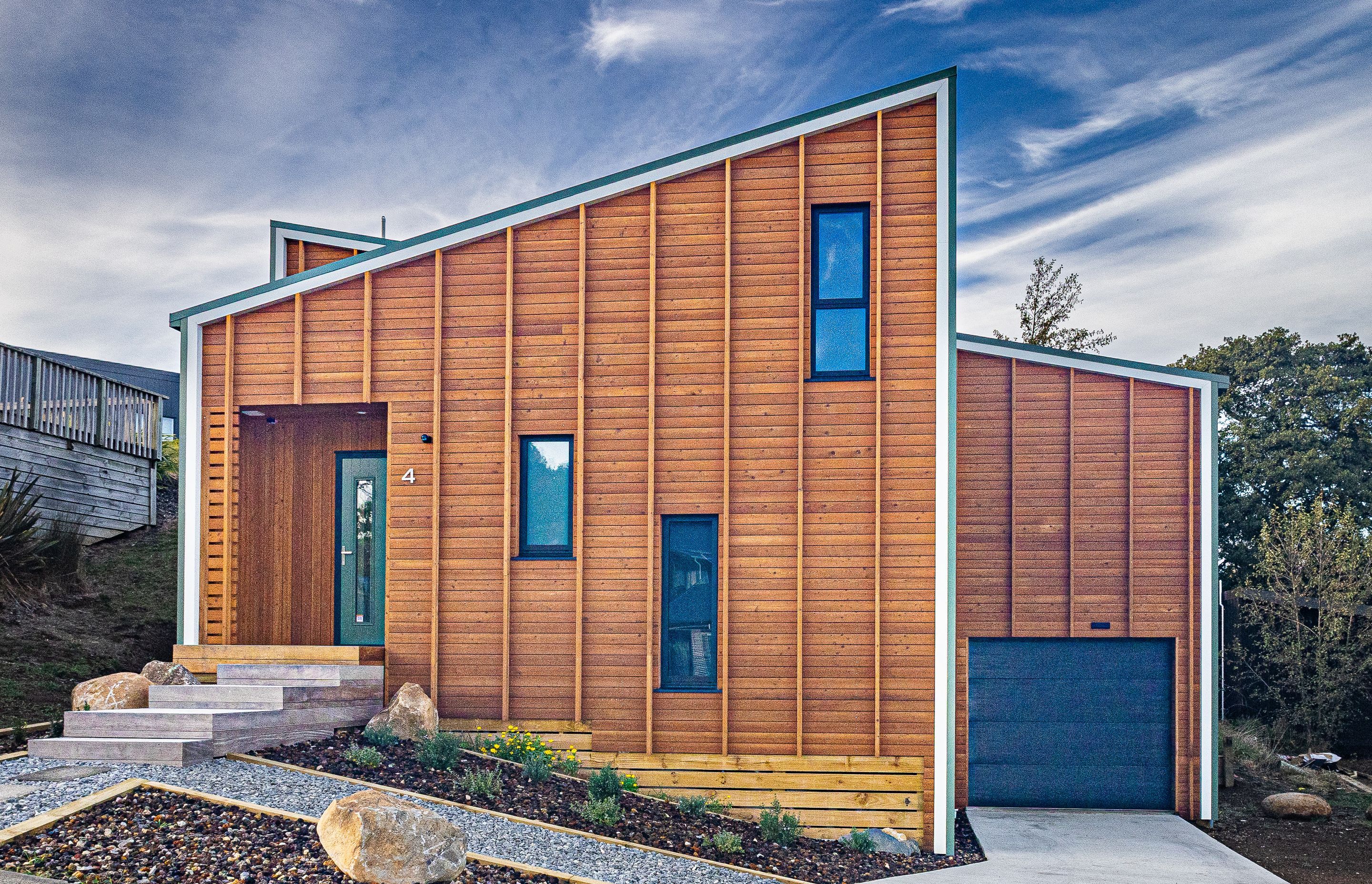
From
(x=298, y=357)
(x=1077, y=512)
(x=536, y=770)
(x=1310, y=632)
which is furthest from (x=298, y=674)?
(x=1310, y=632)

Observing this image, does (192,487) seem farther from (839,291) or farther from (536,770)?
(839,291)

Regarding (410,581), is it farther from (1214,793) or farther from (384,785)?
(1214,793)

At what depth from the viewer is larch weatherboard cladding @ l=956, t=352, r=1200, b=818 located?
9.87 meters

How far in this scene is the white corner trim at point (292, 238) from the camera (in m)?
10.1

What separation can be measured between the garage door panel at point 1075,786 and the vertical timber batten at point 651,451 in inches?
173

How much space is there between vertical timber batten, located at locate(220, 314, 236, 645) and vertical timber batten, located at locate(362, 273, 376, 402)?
1305 millimetres

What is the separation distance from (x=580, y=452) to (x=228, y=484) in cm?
348

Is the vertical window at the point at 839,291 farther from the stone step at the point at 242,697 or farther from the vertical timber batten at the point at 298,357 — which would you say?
the stone step at the point at 242,697

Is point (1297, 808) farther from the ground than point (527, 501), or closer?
closer

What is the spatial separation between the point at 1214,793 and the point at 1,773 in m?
11.3

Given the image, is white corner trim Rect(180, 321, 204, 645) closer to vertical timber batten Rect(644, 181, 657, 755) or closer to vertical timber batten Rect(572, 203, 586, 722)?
vertical timber batten Rect(572, 203, 586, 722)

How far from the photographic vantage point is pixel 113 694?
7.44 meters

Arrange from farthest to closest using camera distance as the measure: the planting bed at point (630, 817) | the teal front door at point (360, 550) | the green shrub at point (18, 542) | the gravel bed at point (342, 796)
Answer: the green shrub at point (18, 542)
the teal front door at point (360, 550)
the planting bed at point (630, 817)
the gravel bed at point (342, 796)

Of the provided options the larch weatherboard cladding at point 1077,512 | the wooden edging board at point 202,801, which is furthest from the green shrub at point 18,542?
the larch weatherboard cladding at point 1077,512
